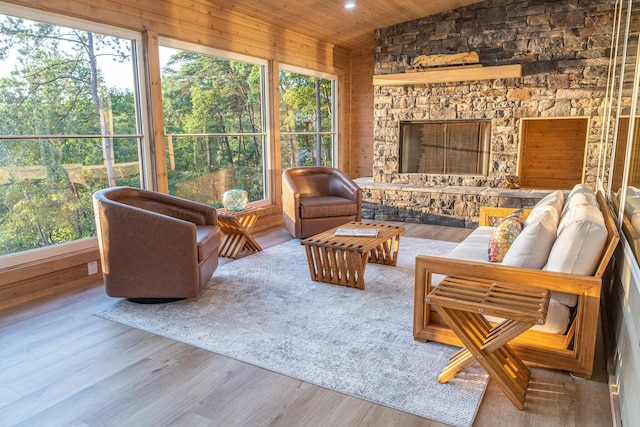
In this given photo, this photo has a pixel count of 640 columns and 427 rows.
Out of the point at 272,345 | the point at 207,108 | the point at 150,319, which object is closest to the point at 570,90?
the point at 207,108

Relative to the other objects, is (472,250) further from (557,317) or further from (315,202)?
(315,202)

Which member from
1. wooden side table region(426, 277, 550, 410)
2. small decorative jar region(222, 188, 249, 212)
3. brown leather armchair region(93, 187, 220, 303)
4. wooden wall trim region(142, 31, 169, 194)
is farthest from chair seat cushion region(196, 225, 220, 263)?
wooden side table region(426, 277, 550, 410)

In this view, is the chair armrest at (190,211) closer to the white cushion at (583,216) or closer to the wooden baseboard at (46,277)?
the wooden baseboard at (46,277)

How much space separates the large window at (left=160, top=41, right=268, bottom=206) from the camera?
4793 millimetres

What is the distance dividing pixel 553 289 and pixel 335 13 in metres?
4.76

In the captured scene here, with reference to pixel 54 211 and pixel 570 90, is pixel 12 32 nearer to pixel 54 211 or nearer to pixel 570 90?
pixel 54 211

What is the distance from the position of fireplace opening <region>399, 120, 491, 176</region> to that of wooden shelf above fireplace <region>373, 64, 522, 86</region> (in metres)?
0.62

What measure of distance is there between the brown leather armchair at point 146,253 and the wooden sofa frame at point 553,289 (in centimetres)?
168

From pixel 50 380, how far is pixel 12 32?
8.62 feet

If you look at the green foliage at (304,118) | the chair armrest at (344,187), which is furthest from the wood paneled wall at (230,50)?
the chair armrest at (344,187)

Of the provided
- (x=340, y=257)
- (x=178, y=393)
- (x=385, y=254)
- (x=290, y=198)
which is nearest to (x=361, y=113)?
(x=290, y=198)

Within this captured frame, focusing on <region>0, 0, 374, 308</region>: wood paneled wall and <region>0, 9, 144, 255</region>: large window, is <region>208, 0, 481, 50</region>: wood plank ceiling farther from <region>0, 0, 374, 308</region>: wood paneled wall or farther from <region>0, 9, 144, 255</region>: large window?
<region>0, 9, 144, 255</region>: large window

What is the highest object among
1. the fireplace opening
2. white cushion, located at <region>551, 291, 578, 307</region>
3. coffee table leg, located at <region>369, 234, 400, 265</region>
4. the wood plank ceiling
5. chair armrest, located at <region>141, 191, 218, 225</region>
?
the wood plank ceiling

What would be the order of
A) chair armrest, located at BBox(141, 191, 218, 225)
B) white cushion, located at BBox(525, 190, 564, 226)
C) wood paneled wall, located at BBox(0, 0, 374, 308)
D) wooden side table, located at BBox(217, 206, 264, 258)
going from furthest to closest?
1. wooden side table, located at BBox(217, 206, 264, 258)
2. chair armrest, located at BBox(141, 191, 218, 225)
3. wood paneled wall, located at BBox(0, 0, 374, 308)
4. white cushion, located at BBox(525, 190, 564, 226)
